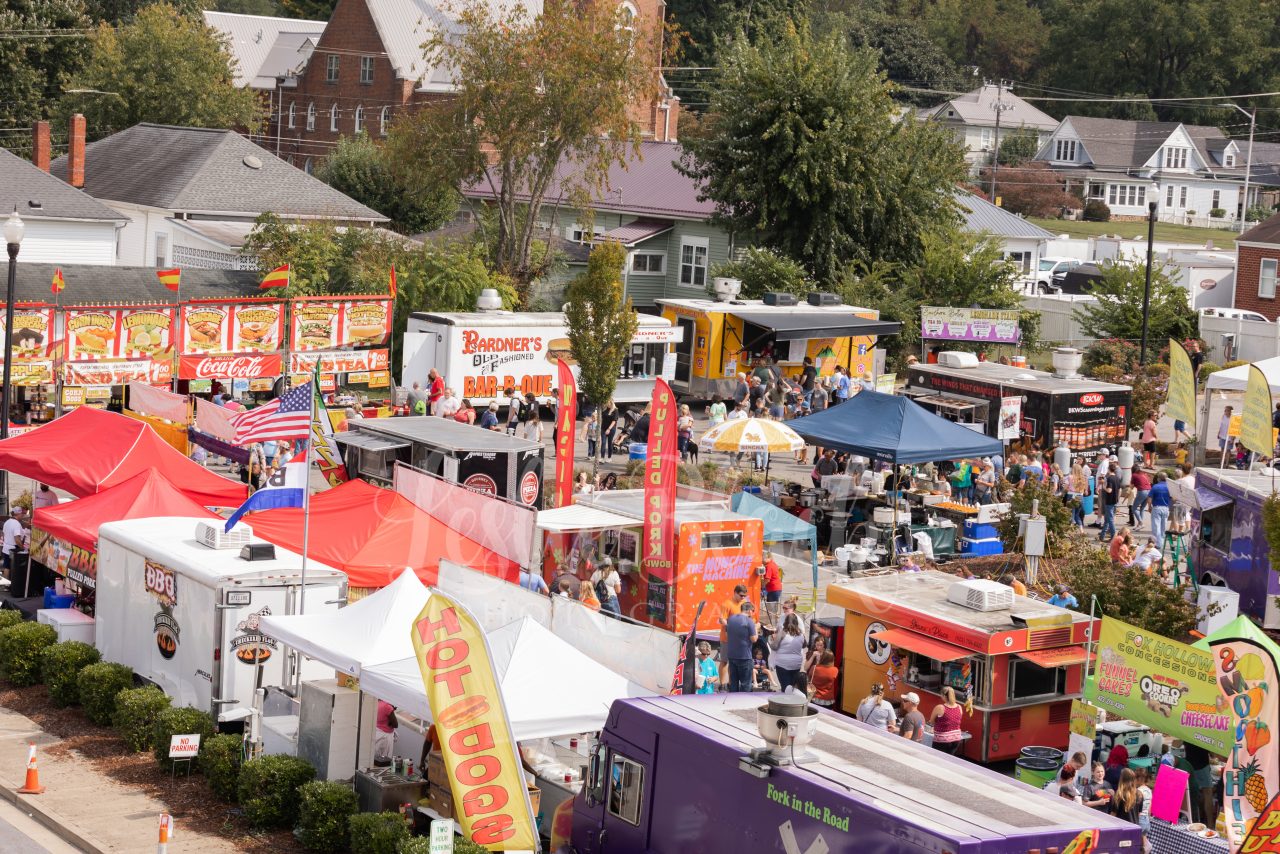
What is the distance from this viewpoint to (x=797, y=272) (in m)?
48.4

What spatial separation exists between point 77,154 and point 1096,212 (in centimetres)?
6888

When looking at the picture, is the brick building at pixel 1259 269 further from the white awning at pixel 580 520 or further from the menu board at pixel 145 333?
the white awning at pixel 580 520

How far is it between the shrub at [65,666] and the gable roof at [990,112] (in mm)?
101201

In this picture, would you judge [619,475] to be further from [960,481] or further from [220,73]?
[220,73]

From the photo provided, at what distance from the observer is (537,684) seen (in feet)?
50.5

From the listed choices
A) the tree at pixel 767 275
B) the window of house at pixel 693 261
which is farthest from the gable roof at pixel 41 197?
the window of house at pixel 693 261

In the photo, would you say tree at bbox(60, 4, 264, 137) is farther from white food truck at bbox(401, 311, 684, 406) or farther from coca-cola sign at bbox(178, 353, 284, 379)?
coca-cola sign at bbox(178, 353, 284, 379)

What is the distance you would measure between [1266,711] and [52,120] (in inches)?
2602

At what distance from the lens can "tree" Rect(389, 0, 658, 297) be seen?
4822 cm

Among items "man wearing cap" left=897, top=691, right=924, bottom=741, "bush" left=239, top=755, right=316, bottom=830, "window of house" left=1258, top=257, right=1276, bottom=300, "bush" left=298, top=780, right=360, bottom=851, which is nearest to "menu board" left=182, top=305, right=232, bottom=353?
"bush" left=239, top=755, right=316, bottom=830

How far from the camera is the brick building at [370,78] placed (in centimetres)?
7412

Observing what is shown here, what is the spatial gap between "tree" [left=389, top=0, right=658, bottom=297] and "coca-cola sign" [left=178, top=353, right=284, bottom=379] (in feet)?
54.6

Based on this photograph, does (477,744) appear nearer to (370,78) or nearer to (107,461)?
(107,461)

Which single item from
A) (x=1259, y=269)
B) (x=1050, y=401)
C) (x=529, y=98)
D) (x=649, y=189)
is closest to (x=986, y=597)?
(x=1050, y=401)
